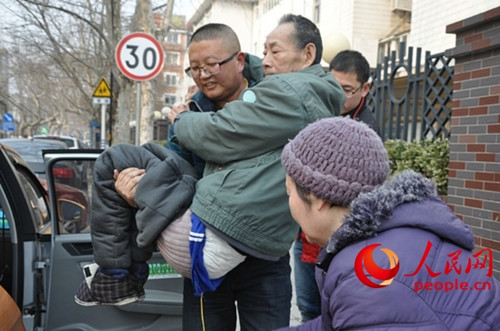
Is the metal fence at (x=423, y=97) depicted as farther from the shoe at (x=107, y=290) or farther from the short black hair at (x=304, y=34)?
the shoe at (x=107, y=290)

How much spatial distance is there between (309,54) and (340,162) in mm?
911

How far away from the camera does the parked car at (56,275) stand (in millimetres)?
2658

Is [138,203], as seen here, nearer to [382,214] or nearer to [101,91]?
[382,214]

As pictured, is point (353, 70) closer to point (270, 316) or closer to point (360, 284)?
point (270, 316)

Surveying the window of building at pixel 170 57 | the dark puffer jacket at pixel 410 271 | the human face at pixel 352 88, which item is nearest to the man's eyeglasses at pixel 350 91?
the human face at pixel 352 88

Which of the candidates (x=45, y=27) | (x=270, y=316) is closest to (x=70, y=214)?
(x=270, y=316)

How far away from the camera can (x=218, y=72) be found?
199 centimetres

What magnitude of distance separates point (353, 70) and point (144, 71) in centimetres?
416

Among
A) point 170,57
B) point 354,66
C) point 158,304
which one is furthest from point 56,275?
point 170,57

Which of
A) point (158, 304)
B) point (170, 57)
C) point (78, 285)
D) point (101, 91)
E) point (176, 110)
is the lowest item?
point (158, 304)

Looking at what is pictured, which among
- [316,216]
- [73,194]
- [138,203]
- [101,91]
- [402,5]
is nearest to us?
[316,216]

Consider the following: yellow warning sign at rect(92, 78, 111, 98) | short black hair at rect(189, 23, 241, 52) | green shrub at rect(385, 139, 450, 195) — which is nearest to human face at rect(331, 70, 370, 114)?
green shrub at rect(385, 139, 450, 195)

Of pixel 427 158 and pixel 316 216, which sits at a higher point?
pixel 427 158

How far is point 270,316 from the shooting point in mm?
2029
